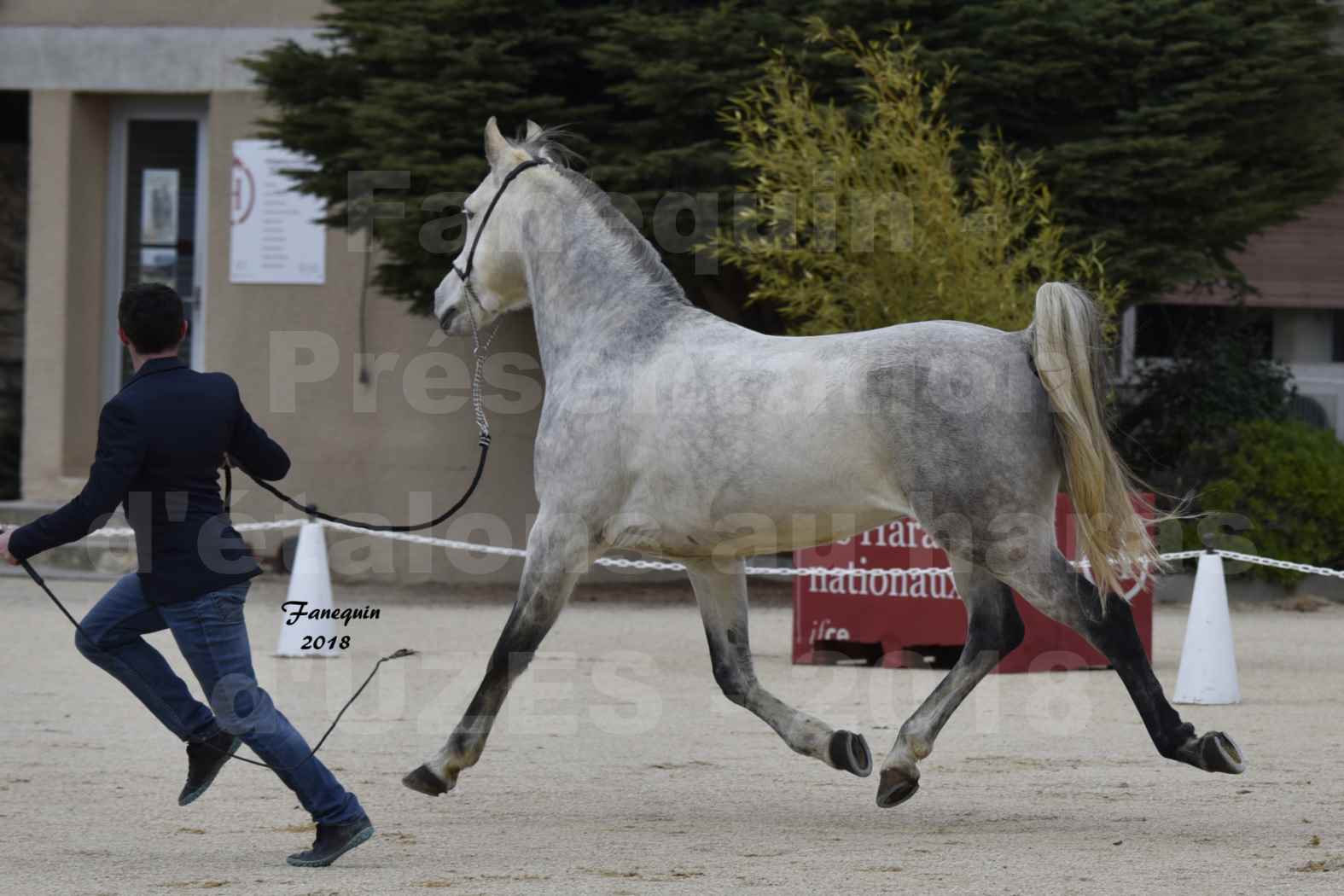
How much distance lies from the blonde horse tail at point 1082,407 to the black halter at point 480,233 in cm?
193

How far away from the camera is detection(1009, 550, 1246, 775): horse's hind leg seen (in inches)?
207

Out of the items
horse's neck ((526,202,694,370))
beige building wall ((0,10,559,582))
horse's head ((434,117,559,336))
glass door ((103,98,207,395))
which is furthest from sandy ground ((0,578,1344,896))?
glass door ((103,98,207,395))

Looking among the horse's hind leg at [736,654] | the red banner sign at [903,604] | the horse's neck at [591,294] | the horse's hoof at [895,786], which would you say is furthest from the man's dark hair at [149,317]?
the red banner sign at [903,604]

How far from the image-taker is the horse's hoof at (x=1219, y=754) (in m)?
5.21

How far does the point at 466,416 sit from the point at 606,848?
10191 millimetres

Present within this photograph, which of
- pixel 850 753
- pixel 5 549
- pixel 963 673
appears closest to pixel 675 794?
pixel 850 753

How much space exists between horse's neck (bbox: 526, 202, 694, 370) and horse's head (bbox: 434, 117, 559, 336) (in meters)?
0.14

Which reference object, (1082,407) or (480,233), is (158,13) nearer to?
(480,233)

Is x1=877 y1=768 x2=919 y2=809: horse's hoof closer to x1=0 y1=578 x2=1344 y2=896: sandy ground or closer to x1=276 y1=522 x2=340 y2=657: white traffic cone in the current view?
x1=0 y1=578 x2=1344 y2=896: sandy ground

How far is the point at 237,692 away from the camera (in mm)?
4801

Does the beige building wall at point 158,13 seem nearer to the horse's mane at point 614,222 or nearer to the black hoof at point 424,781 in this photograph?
the horse's mane at point 614,222

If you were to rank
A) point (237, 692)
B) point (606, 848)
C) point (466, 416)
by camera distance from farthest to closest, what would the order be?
point (466, 416), point (606, 848), point (237, 692)

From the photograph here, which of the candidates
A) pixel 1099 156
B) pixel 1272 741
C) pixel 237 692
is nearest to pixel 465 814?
pixel 237 692

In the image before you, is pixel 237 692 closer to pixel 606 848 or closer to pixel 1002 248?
pixel 606 848
